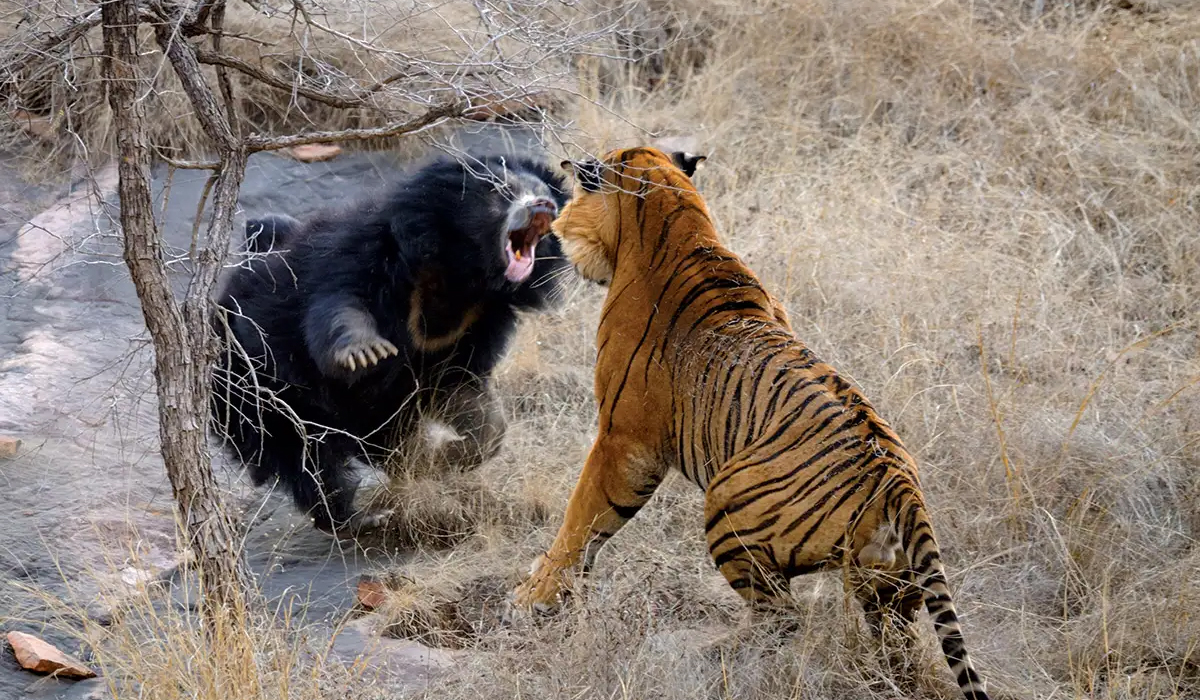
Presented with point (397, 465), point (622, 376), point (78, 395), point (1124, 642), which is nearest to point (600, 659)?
point (622, 376)

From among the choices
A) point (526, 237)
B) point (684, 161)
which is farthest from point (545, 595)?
point (526, 237)

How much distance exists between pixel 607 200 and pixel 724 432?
943 mm

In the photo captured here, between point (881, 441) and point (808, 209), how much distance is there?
12.1ft

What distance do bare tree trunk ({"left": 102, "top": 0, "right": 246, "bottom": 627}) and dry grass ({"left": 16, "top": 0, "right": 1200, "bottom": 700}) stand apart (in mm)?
760

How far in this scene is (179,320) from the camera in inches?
131

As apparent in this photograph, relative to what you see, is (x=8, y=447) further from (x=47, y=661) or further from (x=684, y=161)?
(x=684, y=161)

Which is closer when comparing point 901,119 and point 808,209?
point 808,209

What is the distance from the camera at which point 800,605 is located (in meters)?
3.51

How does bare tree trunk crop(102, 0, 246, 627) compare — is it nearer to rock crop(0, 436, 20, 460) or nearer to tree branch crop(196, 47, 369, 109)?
tree branch crop(196, 47, 369, 109)

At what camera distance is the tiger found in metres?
3.03

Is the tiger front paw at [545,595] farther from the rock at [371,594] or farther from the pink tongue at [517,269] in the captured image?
the pink tongue at [517,269]

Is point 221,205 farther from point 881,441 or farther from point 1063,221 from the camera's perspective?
point 1063,221

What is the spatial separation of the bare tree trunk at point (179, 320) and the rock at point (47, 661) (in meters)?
0.47

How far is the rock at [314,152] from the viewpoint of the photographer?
7.41m
